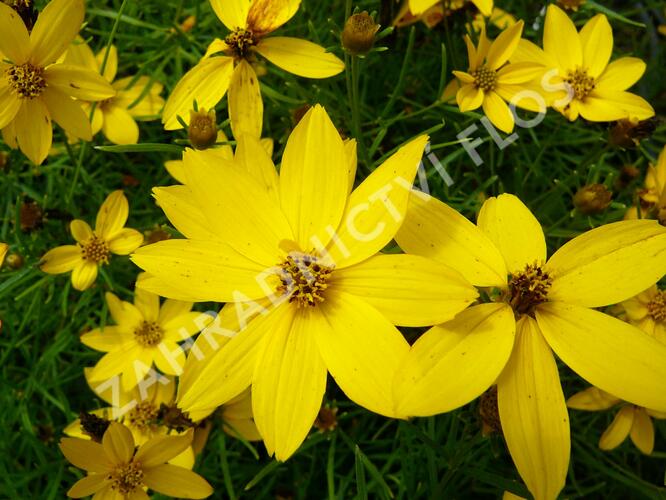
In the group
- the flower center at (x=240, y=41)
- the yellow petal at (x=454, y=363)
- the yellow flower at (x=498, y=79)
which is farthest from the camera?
the yellow flower at (x=498, y=79)

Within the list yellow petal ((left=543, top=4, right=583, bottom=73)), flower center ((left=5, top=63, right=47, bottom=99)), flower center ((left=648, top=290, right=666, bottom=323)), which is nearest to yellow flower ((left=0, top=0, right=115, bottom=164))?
flower center ((left=5, top=63, right=47, bottom=99))

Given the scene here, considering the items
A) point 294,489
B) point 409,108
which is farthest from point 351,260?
point 409,108

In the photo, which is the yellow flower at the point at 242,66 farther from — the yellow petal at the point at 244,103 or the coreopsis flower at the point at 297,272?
the coreopsis flower at the point at 297,272

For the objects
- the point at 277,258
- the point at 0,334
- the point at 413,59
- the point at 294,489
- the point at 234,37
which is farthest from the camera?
the point at 413,59

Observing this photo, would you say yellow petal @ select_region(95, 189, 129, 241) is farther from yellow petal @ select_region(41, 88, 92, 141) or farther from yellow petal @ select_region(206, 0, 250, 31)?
yellow petal @ select_region(206, 0, 250, 31)

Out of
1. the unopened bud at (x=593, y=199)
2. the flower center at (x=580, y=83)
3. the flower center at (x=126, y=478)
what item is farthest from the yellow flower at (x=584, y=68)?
the flower center at (x=126, y=478)

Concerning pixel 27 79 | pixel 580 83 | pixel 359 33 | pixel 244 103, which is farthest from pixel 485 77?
pixel 27 79

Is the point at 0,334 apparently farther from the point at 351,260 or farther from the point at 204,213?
the point at 351,260
